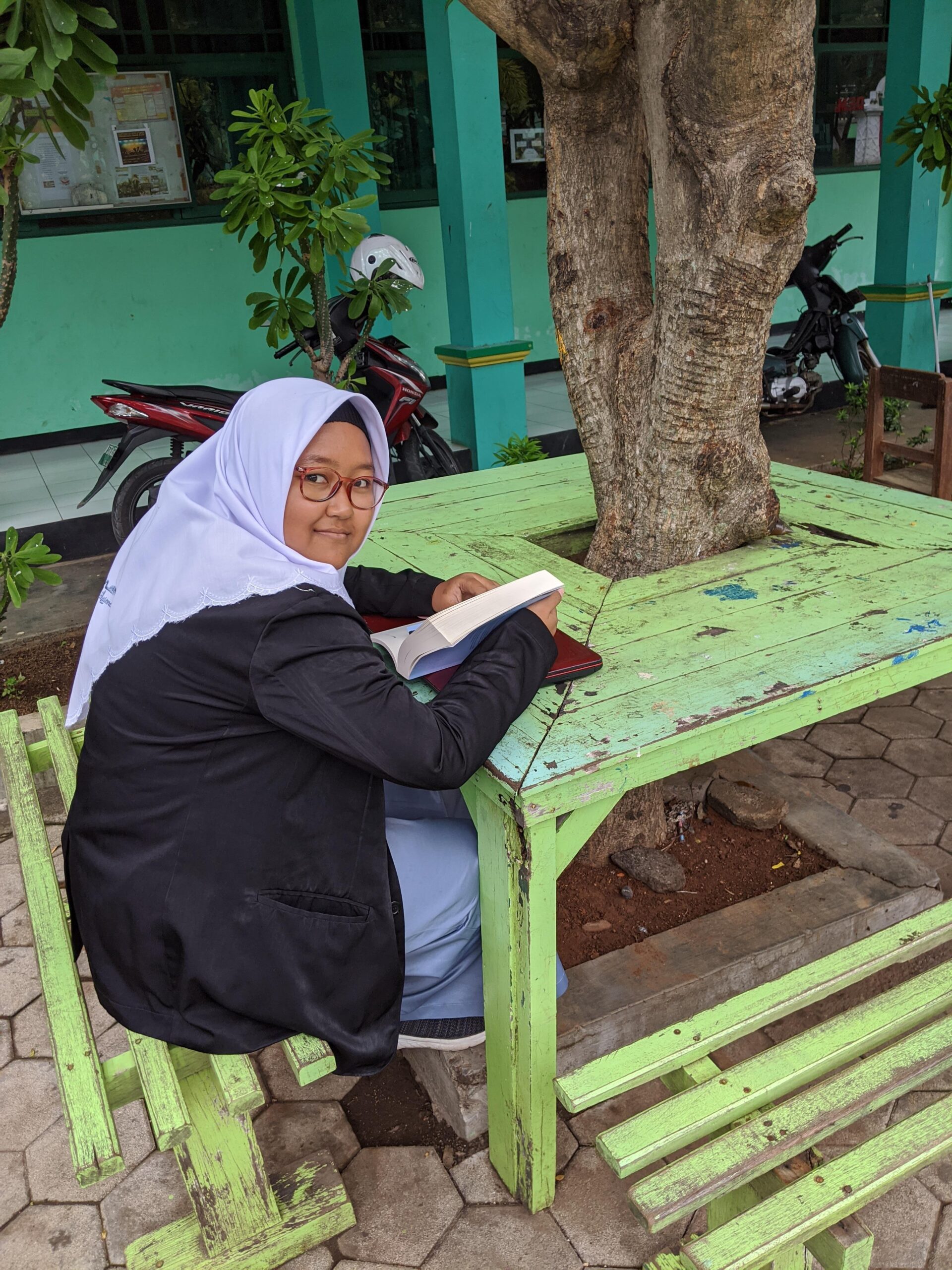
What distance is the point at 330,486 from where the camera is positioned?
1.57 meters

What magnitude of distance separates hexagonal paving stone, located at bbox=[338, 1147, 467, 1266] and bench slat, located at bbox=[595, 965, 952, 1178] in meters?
0.57

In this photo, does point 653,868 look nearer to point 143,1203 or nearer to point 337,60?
point 143,1203

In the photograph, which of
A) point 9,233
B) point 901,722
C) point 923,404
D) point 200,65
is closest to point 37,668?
point 9,233

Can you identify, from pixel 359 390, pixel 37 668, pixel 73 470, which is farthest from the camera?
pixel 73 470

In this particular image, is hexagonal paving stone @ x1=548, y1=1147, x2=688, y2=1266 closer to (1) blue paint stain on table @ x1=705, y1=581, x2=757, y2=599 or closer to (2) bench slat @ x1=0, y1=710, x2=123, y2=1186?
(2) bench slat @ x1=0, y1=710, x2=123, y2=1186

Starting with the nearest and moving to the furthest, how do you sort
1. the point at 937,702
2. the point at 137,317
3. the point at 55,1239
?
the point at 55,1239, the point at 937,702, the point at 137,317

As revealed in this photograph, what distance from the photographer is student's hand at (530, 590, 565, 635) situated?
1677 millimetres

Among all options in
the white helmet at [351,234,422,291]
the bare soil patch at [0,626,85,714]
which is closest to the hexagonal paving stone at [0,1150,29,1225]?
the bare soil patch at [0,626,85,714]

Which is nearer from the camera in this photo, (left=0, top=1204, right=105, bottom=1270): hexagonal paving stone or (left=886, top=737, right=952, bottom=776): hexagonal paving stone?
(left=0, top=1204, right=105, bottom=1270): hexagonal paving stone

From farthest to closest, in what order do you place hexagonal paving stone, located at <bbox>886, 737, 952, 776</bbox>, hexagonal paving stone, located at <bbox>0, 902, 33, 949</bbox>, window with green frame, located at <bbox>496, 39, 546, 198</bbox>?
window with green frame, located at <bbox>496, 39, 546, 198</bbox> < hexagonal paving stone, located at <bbox>886, 737, 952, 776</bbox> < hexagonal paving stone, located at <bbox>0, 902, 33, 949</bbox>

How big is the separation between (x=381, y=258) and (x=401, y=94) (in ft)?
10.8

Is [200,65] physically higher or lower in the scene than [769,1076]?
higher

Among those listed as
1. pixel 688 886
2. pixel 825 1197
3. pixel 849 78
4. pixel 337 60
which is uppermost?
pixel 849 78

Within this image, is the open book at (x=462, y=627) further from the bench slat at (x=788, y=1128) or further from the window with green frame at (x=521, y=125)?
the window with green frame at (x=521, y=125)
